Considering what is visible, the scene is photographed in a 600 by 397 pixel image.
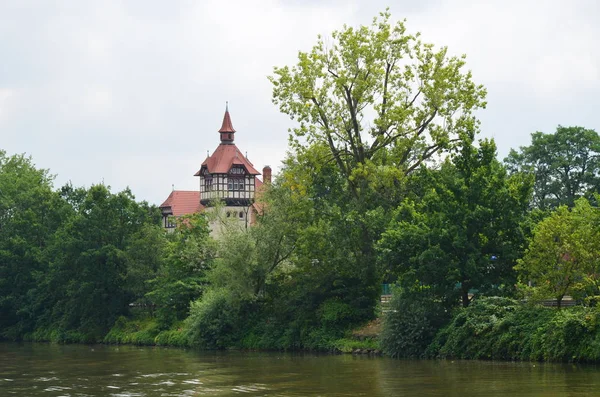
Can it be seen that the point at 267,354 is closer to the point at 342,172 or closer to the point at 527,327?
the point at 342,172

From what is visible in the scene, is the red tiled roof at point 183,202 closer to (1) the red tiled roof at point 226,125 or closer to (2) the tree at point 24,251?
(1) the red tiled roof at point 226,125

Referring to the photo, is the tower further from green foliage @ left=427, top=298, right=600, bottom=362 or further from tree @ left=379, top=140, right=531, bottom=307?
green foliage @ left=427, top=298, right=600, bottom=362

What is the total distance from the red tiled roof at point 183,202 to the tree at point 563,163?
45.0 meters

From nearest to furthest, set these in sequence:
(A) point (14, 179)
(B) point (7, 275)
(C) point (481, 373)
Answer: (C) point (481, 373) → (B) point (7, 275) → (A) point (14, 179)

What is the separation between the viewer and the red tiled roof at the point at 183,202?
11889 centimetres

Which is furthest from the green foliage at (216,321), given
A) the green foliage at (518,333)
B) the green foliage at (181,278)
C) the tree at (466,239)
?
the green foliage at (518,333)

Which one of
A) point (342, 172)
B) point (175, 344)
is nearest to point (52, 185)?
point (175, 344)

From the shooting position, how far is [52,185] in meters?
108

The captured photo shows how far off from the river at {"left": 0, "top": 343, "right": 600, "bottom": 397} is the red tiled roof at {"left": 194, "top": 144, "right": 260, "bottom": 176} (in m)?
66.4

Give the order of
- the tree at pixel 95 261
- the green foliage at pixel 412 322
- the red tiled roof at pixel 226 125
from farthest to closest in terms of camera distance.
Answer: the red tiled roof at pixel 226 125 → the tree at pixel 95 261 → the green foliage at pixel 412 322

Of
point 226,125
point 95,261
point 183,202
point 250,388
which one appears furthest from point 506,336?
point 183,202

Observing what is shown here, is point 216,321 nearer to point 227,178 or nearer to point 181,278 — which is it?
point 181,278

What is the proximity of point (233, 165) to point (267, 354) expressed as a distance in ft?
214

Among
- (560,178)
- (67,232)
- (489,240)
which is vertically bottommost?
(489,240)
